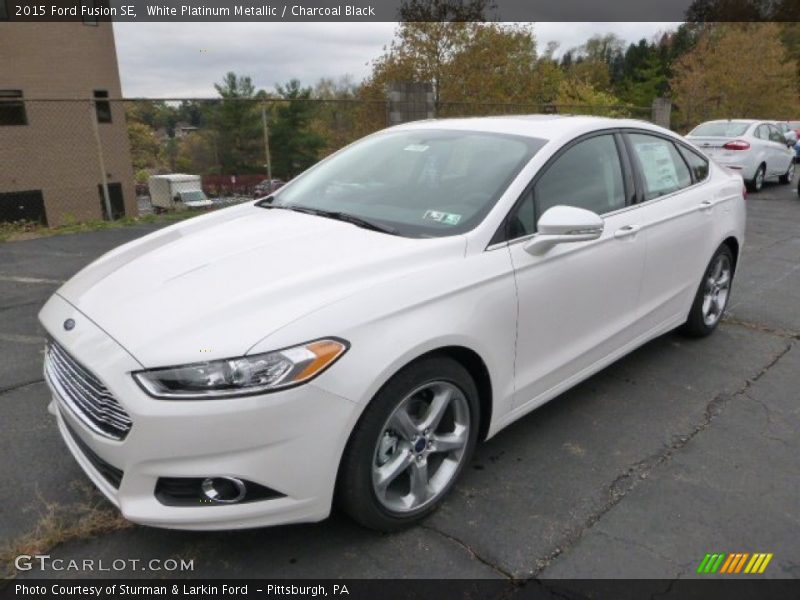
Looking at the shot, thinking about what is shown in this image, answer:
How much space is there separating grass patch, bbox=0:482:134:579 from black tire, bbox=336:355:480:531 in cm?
99

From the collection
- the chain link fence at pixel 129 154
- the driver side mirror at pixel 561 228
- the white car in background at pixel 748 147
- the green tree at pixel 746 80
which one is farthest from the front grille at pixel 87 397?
the green tree at pixel 746 80

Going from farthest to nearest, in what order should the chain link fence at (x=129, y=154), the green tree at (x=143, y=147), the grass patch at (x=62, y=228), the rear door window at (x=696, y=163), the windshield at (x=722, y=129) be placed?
1. the green tree at (x=143, y=147)
2. the chain link fence at (x=129, y=154)
3. the windshield at (x=722, y=129)
4. the grass patch at (x=62, y=228)
5. the rear door window at (x=696, y=163)

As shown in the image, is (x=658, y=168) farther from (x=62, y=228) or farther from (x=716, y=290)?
(x=62, y=228)

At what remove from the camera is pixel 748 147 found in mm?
12617

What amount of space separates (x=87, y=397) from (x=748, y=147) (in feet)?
45.0

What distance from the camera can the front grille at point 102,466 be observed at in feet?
7.13

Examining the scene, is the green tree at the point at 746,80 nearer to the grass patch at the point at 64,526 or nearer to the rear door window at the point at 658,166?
the rear door window at the point at 658,166

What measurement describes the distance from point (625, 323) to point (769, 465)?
99 centimetres

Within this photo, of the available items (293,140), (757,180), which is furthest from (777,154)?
(293,140)

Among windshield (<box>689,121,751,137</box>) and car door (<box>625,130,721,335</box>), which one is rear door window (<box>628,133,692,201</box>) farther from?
windshield (<box>689,121,751,137</box>)

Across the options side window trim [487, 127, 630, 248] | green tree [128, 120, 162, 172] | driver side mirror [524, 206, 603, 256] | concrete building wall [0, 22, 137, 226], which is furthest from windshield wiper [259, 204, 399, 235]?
concrete building wall [0, 22, 137, 226]

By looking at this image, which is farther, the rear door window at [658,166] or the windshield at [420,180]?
the rear door window at [658,166]

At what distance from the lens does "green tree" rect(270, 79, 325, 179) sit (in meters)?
20.0

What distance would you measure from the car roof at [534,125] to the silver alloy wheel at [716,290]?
1.33 m
